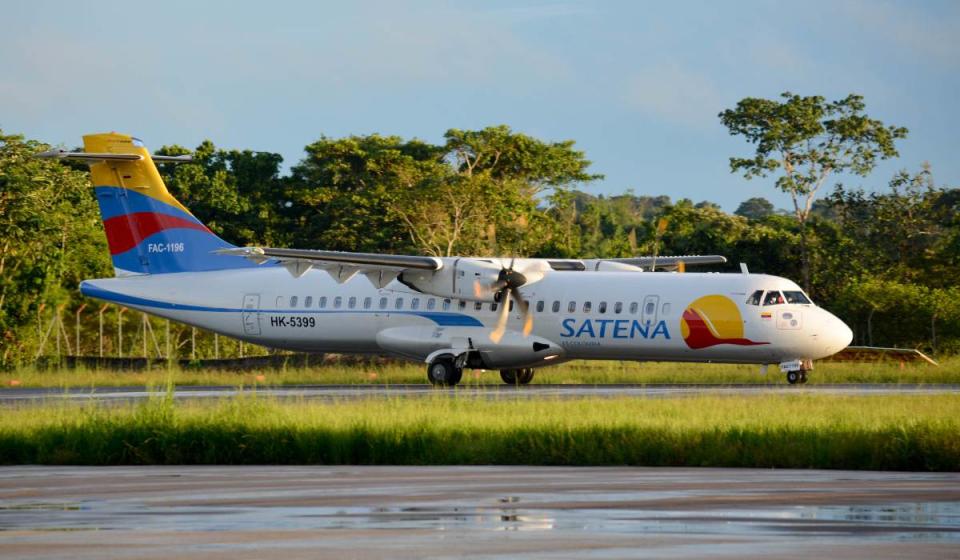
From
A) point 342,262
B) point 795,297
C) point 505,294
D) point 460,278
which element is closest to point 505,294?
point 505,294

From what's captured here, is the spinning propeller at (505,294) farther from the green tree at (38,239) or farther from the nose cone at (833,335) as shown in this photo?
the green tree at (38,239)

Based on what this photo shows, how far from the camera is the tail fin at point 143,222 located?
35.8 metres

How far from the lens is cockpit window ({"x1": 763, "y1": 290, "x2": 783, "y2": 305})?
29828mm

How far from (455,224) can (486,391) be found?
25746mm

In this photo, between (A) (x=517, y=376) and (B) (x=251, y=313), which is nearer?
(A) (x=517, y=376)

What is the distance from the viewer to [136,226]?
36219 millimetres

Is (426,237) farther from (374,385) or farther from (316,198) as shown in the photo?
(374,385)

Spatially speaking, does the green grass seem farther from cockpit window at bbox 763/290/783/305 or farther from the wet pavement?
cockpit window at bbox 763/290/783/305

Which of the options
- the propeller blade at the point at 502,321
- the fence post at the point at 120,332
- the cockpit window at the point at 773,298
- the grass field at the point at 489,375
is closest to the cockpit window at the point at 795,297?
the cockpit window at the point at 773,298

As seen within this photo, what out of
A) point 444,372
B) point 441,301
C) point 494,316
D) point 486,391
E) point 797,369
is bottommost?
point 486,391

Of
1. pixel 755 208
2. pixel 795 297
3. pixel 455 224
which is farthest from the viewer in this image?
pixel 755 208

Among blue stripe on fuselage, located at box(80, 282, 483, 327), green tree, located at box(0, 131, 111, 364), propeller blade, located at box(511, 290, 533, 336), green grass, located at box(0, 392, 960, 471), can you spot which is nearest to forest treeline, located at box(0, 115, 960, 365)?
green tree, located at box(0, 131, 111, 364)

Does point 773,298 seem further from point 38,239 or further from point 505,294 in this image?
point 38,239

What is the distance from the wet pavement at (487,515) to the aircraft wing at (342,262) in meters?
16.1
